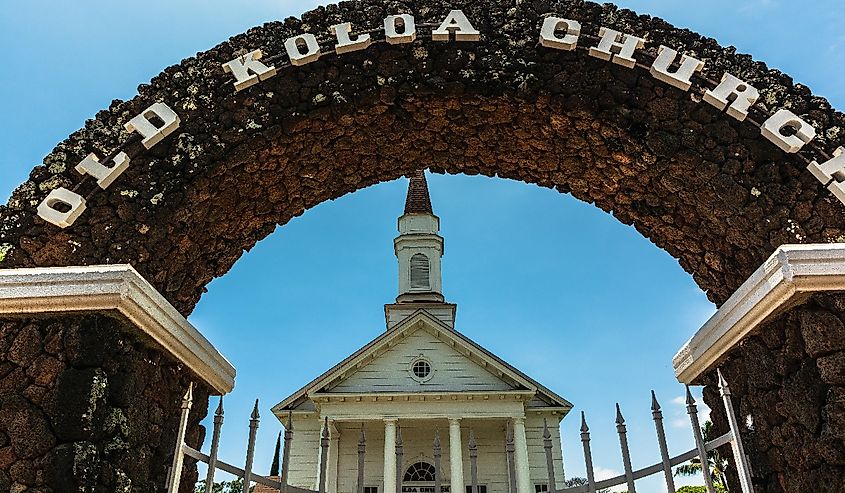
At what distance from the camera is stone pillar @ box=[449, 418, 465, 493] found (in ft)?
50.2

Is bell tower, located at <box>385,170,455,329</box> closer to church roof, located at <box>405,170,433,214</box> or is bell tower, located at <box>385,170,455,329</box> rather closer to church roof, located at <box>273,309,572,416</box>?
church roof, located at <box>405,170,433,214</box>

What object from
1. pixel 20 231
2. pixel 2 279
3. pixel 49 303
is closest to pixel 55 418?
pixel 49 303

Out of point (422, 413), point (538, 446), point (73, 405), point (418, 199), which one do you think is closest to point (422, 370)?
point (422, 413)

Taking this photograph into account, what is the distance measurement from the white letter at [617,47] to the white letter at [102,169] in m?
3.13

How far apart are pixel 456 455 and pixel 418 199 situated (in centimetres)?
1224

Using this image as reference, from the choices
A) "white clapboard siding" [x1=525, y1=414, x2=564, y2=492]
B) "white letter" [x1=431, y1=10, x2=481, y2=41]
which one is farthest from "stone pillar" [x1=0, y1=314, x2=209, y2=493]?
"white clapboard siding" [x1=525, y1=414, x2=564, y2=492]

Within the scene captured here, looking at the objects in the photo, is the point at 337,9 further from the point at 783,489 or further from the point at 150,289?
the point at 783,489

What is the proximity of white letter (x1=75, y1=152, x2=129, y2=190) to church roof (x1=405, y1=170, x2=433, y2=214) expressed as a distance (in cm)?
2100

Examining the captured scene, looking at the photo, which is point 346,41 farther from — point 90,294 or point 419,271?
point 419,271

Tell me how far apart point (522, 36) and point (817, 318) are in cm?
261

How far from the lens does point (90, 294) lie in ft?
10.4

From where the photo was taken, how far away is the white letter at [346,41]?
4.44 metres

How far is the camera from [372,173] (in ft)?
16.5

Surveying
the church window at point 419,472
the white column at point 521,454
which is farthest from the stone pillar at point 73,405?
the church window at point 419,472
